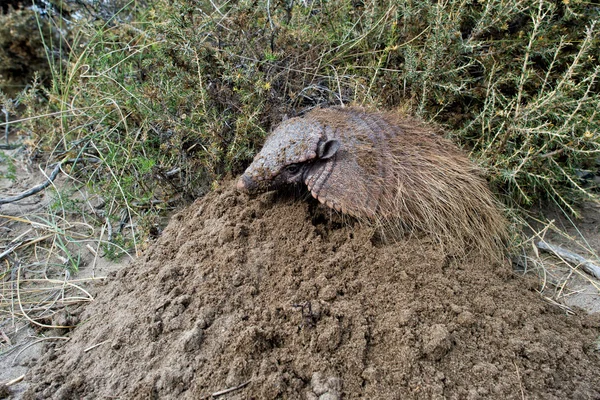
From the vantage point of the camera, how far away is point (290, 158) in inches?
107

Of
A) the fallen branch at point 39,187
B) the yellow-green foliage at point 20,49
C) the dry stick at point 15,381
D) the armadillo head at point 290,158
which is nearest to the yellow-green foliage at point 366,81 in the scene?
the fallen branch at point 39,187

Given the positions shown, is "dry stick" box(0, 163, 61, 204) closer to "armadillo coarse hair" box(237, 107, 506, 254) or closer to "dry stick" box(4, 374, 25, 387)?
"dry stick" box(4, 374, 25, 387)

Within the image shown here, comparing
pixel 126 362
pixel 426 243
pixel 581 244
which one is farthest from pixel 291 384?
pixel 581 244

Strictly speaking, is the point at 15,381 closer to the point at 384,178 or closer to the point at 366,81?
the point at 384,178

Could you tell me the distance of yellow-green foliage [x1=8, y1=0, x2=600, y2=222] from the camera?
10.2 ft

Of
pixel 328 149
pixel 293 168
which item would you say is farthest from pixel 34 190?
pixel 328 149

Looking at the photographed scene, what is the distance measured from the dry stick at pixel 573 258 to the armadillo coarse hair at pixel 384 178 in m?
0.45

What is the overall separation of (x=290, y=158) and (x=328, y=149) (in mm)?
251

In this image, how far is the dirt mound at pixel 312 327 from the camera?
194 centimetres

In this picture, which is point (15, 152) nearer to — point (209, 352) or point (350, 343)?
point (209, 352)

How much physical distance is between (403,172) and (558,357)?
131cm

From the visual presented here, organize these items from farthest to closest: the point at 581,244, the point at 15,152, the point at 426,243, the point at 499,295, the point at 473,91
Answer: the point at 15,152 < the point at 473,91 < the point at 581,244 < the point at 426,243 < the point at 499,295

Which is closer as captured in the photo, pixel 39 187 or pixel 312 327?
pixel 312 327

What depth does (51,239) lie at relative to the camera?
3572 mm
